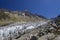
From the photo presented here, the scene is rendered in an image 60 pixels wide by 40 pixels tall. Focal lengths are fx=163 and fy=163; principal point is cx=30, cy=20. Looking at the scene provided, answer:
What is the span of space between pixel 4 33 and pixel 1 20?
18.0m

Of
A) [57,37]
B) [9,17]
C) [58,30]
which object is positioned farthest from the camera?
[9,17]

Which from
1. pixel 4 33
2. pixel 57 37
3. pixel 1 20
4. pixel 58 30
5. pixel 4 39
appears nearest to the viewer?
pixel 57 37

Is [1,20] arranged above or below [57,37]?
→ above

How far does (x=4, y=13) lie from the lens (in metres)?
38.2

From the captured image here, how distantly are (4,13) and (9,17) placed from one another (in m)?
1.56

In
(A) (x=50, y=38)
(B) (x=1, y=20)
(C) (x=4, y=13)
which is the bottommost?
(A) (x=50, y=38)

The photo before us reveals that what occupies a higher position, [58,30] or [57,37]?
[58,30]

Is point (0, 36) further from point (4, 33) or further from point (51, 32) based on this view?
point (51, 32)

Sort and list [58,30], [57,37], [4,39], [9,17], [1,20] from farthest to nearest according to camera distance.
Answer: [9,17]
[1,20]
[4,39]
[58,30]
[57,37]

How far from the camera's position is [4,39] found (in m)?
16.2

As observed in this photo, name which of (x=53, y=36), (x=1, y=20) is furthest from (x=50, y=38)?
(x=1, y=20)

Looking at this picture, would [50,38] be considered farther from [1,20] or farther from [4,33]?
[1,20]

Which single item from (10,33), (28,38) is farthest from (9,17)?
(28,38)

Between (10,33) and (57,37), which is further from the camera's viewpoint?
(10,33)
